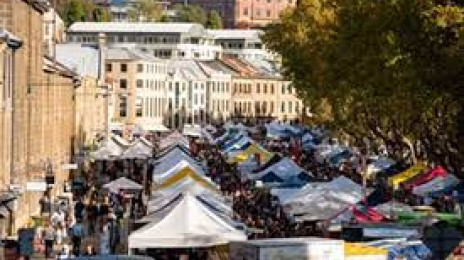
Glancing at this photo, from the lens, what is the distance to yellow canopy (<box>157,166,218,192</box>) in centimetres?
3819

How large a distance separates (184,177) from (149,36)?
14230cm

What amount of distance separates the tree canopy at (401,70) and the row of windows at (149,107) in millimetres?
81248

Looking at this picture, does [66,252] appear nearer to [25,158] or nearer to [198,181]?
[198,181]

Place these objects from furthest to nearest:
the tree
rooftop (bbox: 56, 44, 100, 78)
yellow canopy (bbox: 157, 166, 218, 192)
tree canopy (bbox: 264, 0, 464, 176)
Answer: the tree
rooftop (bbox: 56, 44, 100, 78)
yellow canopy (bbox: 157, 166, 218, 192)
tree canopy (bbox: 264, 0, 464, 176)

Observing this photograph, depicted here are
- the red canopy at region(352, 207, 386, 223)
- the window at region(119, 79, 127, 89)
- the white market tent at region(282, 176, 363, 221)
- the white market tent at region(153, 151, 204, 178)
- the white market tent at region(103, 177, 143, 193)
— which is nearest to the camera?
the red canopy at region(352, 207, 386, 223)

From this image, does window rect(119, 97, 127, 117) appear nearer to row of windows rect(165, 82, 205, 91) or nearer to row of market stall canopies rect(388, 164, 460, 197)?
row of windows rect(165, 82, 205, 91)

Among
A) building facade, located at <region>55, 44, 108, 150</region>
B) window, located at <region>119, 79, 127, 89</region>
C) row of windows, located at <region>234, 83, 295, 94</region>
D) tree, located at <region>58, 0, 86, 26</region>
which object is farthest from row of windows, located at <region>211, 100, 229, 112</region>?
building facade, located at <region>55, 44, 108, 150</region>

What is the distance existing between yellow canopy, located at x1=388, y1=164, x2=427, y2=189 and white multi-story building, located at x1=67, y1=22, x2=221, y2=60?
433 feet

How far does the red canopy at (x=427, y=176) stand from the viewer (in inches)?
1581

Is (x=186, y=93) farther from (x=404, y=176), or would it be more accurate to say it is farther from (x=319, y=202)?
(x=319, y=202)

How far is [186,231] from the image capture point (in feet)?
87.4

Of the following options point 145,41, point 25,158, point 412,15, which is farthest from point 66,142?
point 145,41

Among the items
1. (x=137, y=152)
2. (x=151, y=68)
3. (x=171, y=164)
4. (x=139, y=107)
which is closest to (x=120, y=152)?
(x=137, y=152)

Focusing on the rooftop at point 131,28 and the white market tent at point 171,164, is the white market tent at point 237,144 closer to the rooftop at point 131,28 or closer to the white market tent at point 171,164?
the white market tent at point 171,164
